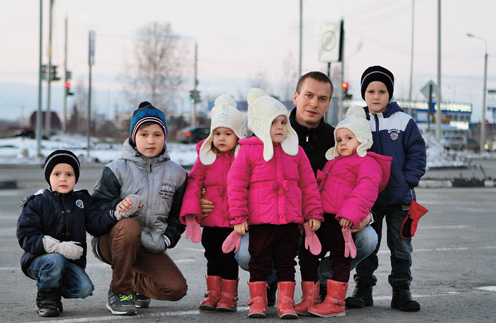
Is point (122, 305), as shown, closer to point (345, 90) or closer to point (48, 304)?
point (48, 304)

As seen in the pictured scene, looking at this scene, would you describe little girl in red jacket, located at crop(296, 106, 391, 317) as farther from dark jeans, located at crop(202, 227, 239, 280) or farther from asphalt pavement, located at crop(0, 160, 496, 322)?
dark jeans, located at crop(202, 227, 239, 280)

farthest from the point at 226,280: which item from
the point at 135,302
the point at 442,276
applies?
the point at 442,276

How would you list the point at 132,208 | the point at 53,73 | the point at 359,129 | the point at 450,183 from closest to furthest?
the point at 132,208, the point at 359,129, the point at 450,183, the point at 53,73

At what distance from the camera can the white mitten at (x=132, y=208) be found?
17.4 feet

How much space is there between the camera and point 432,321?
5305mm

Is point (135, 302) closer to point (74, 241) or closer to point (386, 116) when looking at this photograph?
point (74, 241)

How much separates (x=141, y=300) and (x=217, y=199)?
102 cm

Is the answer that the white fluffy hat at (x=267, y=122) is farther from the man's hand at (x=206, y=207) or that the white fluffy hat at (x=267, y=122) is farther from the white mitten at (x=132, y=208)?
the white mitten at (x=132, y=208)

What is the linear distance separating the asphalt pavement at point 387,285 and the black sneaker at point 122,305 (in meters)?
0.06

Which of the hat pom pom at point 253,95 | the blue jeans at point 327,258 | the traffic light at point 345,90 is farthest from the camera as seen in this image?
the traffic light at point 345,90

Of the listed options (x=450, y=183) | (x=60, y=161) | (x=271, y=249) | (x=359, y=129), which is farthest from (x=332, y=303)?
(x=450, y=183)

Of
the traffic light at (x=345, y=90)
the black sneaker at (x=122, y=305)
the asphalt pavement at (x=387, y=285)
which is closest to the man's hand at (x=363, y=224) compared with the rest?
the asphalt pavement at (x=387, y=285)

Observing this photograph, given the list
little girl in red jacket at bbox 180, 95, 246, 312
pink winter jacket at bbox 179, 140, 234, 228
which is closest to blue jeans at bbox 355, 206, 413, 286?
little girl in red jacket at bbox 180, 95, 246, 312

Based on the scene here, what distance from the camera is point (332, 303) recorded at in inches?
212
